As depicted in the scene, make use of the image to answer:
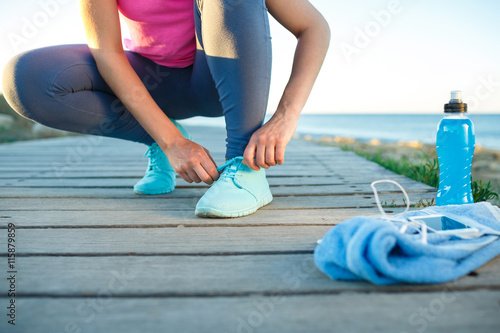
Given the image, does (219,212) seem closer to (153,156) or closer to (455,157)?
(153,156)

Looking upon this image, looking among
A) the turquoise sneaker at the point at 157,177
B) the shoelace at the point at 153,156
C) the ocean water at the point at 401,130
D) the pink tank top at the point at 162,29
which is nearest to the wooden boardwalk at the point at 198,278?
the turquoise sneaker at the point at 157,177

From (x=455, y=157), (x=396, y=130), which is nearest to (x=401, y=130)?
(x=396, y=130)

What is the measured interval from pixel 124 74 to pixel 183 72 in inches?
14.6

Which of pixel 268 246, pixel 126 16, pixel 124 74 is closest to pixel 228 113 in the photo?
pixel 124 74

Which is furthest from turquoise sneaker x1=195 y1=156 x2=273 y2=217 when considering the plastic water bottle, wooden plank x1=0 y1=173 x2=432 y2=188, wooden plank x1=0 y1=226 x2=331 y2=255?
the plastic water bottle

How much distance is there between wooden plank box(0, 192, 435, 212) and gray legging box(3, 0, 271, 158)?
0.92ft

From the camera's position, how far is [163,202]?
142 centimetres

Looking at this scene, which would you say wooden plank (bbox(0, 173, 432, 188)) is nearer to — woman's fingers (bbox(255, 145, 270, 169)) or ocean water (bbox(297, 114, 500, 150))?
woman's fingers (bbox(255, 145, 270, 169))

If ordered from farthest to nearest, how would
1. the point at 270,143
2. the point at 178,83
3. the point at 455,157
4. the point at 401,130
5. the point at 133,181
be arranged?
1. the point at 401,130
2. the point at 133,181
3. the point at 178,83
4. the point at 455,157
5. the point at 270,143

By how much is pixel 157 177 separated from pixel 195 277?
36.4 inches

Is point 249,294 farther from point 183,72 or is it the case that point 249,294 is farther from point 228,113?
point 183,72

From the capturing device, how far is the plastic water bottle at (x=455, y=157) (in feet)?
4.35

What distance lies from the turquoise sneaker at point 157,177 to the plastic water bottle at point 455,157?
3.48 ft

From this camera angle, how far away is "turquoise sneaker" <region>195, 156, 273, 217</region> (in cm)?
116
